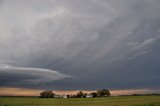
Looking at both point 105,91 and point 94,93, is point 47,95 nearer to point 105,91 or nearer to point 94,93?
point 94,93

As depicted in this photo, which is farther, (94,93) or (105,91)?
(105,91)

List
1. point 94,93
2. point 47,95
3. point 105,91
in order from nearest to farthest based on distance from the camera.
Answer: point 47,95, point 94,93, point 105,91

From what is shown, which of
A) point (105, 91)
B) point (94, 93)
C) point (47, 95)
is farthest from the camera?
point (105, 91)

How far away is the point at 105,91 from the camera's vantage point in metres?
179

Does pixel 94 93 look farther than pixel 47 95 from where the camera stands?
Yes

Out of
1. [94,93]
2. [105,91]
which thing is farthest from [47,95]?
[105,91]

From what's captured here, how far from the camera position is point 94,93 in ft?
549

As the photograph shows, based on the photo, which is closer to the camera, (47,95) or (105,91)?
(47,95)

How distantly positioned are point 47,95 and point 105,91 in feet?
140

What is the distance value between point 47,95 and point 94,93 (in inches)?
1165
